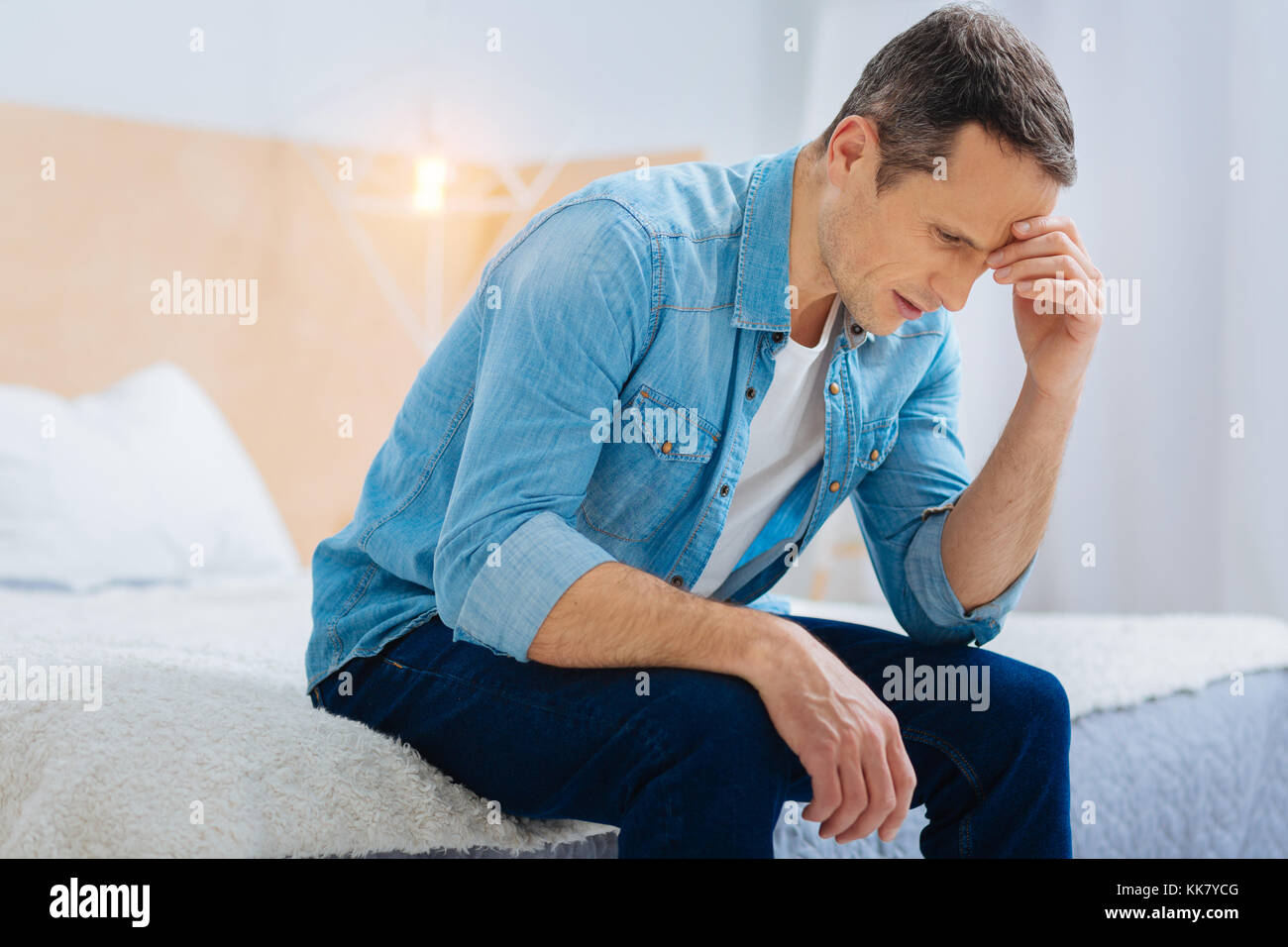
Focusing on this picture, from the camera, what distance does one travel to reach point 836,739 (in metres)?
0.75

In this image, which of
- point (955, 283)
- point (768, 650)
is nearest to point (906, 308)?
point (955, 283)

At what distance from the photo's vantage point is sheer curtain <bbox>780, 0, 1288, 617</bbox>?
2.11 meters

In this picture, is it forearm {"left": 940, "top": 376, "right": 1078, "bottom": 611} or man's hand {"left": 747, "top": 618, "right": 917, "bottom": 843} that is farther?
forearm {"left": 940, "top": 376, "right": 1078, "bottom": 611}

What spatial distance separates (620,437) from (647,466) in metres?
0.04

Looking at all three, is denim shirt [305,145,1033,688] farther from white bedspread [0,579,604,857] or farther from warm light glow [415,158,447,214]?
warm light glow [415,158,447,214]

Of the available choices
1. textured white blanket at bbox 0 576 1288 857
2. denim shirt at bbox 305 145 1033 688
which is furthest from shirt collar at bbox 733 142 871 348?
textured white blanket at bbox 0 576 1288 857

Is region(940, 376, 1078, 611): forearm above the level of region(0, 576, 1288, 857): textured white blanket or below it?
above

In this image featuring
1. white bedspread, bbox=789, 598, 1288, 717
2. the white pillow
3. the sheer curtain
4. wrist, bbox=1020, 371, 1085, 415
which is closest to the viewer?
wrist, bbox=1020, 371, 1085, 415

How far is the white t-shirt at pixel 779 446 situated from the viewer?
3.50 feet

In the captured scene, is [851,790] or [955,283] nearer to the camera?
[851,790]

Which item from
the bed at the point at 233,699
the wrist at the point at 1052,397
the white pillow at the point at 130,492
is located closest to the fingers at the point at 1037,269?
the wrist at the point at 1052,397

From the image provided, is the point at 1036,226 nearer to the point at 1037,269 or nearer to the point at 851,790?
the point at 1037,269

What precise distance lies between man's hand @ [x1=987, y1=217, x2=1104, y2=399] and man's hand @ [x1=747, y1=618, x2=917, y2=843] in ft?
1.42

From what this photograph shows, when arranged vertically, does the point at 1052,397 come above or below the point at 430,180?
below
